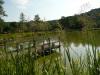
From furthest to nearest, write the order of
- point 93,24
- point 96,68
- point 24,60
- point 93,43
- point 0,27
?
1. point 0,27
2. point 93,24
3. point 24,60
4. point 93,43
5. point 96,68

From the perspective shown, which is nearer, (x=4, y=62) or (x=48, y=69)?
(x=48, y=69)

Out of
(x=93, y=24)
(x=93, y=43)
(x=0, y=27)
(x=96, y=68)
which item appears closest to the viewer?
(x=96, y=68)

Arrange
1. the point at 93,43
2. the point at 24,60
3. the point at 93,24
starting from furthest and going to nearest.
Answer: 1. the point at 93,24
2. the point at 24,60
3. the point at 93,43

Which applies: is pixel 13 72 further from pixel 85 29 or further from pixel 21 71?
pixel 85 29

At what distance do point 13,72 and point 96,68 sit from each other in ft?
2.90

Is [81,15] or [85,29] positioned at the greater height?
[81,15]

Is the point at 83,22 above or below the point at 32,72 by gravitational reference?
above

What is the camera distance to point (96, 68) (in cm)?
185

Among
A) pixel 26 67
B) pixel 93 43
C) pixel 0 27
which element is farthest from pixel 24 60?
pixel 0 27

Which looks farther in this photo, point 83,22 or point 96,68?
point 83,22

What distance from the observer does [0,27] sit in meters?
48.8

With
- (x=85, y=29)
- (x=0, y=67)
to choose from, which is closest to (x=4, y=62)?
(x=0, y=67)

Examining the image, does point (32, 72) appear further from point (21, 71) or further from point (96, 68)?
point (96, 68)

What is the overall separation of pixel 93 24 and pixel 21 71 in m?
0.90
